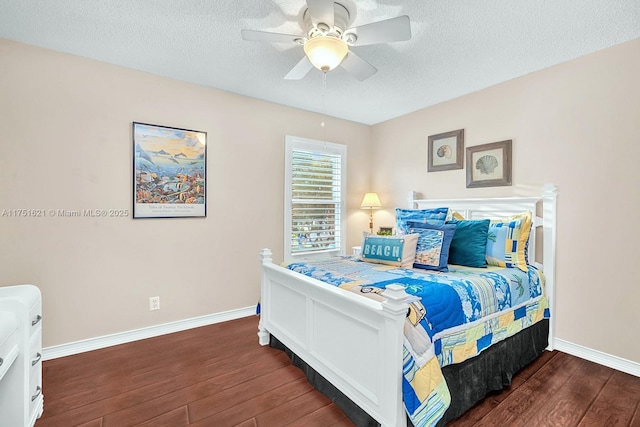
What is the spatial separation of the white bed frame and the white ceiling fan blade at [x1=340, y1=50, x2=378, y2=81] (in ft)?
5.12

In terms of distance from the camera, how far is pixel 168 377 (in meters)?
2.22

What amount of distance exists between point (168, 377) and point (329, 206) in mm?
2713

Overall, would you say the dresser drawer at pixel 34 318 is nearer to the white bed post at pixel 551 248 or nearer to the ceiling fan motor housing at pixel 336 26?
the ceiling fan motor housing at pixel 336 26

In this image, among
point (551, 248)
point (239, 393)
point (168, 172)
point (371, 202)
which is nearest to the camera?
point (239, 393)

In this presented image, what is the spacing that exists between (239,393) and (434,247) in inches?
71.5

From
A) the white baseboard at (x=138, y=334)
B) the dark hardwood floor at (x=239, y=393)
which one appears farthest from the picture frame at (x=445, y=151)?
the white baseboard at (x=138, y=334)

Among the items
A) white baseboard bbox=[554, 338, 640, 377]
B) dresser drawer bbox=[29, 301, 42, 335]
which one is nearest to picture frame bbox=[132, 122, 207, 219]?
dresser drawer bbox=[29, 301, 42, 335]

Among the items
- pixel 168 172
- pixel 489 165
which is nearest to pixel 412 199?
pixel 489 165

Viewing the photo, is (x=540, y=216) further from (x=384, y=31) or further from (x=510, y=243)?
(x=384, y=31)

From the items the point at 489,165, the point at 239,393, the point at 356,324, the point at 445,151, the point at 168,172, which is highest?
the point at 445,151

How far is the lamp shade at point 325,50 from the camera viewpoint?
1801mm

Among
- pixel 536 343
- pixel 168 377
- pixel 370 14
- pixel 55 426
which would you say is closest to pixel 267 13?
pixel 370 14

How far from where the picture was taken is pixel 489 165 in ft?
10.5

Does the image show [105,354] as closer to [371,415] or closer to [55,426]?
[55,426]
